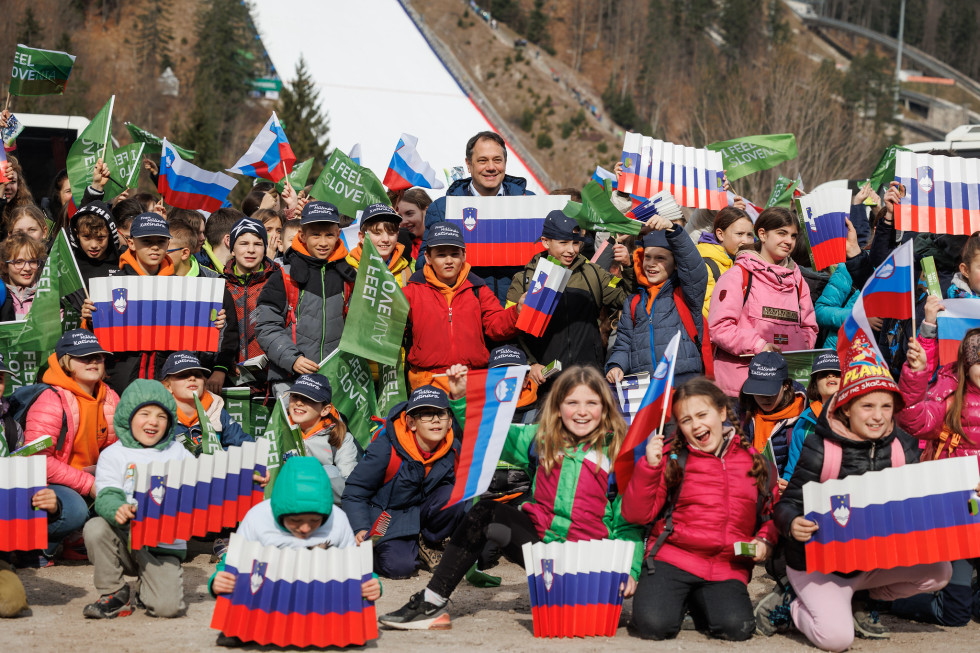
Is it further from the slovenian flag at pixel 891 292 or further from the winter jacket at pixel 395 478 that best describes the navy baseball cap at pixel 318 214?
the slovenian flag at pixel 891 292

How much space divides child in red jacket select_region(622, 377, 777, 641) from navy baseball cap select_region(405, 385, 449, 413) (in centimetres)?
145

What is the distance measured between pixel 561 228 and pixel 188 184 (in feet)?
16.9

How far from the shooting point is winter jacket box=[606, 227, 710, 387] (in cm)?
780

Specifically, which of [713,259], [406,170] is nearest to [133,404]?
[713,259]

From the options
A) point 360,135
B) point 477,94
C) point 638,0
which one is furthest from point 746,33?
point 360,135

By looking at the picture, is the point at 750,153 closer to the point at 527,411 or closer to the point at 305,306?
the point at 527,411

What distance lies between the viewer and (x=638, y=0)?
114 metres

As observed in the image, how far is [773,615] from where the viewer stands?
613 cm

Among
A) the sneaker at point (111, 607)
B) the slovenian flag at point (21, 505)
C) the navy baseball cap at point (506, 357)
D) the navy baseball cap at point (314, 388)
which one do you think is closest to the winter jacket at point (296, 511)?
the sneaker at point (111, 607)

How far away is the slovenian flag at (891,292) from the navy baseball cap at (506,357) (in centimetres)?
193

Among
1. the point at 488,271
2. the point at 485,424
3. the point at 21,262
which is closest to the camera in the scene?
the point at 485,424

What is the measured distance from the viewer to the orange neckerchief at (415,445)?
715 cm

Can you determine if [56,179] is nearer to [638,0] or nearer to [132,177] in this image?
[132,177]

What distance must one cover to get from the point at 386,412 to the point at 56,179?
16.0 feet
